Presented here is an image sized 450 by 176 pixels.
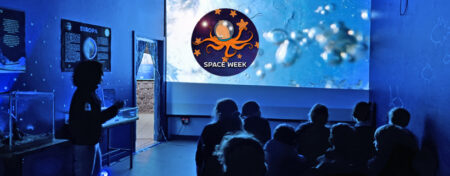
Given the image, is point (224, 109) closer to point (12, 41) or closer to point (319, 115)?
point (319, 115)

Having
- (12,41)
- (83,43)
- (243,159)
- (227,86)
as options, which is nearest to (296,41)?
(227,86)

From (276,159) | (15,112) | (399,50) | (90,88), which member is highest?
(399,50)

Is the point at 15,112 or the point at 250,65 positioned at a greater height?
the point at 250,65

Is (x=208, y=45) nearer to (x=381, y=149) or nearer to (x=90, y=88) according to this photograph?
(x=90, y=88)

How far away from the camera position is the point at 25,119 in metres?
3.79

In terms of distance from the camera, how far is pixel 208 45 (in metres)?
6.98

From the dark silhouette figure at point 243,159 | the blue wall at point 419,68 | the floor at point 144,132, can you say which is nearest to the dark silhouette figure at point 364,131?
the blue wall at point 419,68

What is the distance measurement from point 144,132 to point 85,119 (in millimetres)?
4853

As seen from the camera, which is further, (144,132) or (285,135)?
(144,132)

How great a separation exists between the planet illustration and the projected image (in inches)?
11.8

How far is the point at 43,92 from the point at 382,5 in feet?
15.1

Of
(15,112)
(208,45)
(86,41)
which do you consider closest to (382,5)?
(208,45)

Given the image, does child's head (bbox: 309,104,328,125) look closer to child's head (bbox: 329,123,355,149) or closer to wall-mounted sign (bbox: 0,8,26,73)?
child's head (bbox: 329,123,355,149)

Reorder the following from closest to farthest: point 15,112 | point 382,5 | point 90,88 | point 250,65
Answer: point 90,88 → point 15,112 → point 382,5 → point 250,65
